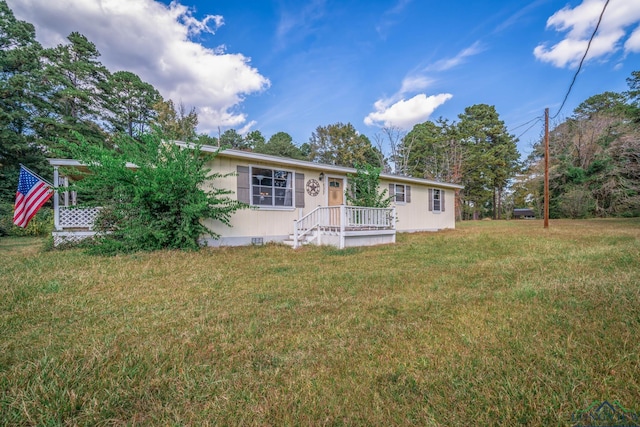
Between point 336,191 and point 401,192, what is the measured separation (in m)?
3.68

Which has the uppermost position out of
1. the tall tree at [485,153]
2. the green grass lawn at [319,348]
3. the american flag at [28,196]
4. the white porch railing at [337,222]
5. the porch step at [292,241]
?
the tall tree at [485,153]

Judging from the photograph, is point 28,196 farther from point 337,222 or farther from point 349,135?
point 349,135

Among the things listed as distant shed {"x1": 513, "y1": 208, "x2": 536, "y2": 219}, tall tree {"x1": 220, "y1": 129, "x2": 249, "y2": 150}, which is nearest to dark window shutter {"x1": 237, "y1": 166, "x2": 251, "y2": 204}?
tall tree {"x1": 220, "y1": 129, "x2": 249, "y2": 150}

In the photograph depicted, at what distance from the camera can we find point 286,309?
9.43 ft

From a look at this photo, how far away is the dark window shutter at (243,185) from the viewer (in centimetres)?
772

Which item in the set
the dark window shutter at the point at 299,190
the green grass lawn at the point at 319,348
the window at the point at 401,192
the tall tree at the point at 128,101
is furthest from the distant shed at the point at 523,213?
the tall tree at the point at 128,101

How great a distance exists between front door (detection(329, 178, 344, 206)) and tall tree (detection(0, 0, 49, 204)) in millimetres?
18319

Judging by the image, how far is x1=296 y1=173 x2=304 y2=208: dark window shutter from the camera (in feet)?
29.0

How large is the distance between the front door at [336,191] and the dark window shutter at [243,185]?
3.12 metres

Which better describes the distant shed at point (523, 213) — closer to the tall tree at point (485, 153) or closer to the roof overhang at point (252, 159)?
the tall tree at point (485, 153)

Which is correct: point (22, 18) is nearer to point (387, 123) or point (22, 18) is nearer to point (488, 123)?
point (387, 123)

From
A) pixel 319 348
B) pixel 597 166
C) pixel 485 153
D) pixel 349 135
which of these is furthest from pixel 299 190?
pixel 485 153

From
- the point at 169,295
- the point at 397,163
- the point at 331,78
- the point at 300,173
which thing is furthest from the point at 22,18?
the point at 397,163

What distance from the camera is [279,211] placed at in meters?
8.45
